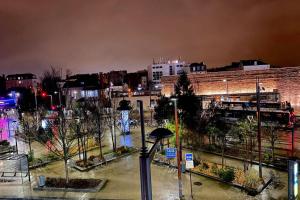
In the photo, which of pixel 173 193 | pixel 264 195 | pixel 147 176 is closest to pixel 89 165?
pixel 173 193

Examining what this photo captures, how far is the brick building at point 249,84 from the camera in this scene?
37562 millimetres

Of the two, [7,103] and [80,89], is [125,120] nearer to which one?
[80,89]

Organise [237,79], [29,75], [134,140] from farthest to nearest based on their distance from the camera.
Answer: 1. [29,75]
2. [237,79]
3. [134,140]

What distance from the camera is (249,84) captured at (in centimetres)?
4253

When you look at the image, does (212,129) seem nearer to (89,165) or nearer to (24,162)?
(89,165)

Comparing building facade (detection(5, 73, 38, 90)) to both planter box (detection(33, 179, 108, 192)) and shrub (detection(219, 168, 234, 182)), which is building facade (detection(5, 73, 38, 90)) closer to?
planter box (detection(33, 179, 108, 192))

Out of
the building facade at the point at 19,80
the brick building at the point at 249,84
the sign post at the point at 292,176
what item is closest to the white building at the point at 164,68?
the brick building at the point at 249,84

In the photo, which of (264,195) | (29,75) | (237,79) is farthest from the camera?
(29,75)

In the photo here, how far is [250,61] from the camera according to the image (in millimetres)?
76500

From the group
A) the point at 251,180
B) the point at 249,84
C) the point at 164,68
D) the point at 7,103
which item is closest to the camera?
the point at 251,180

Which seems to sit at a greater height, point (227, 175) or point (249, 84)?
point (249, 84)

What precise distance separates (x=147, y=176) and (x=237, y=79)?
4033cm

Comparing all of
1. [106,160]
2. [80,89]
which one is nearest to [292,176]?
[106,160]

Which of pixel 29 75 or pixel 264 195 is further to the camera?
pixel 29 75
